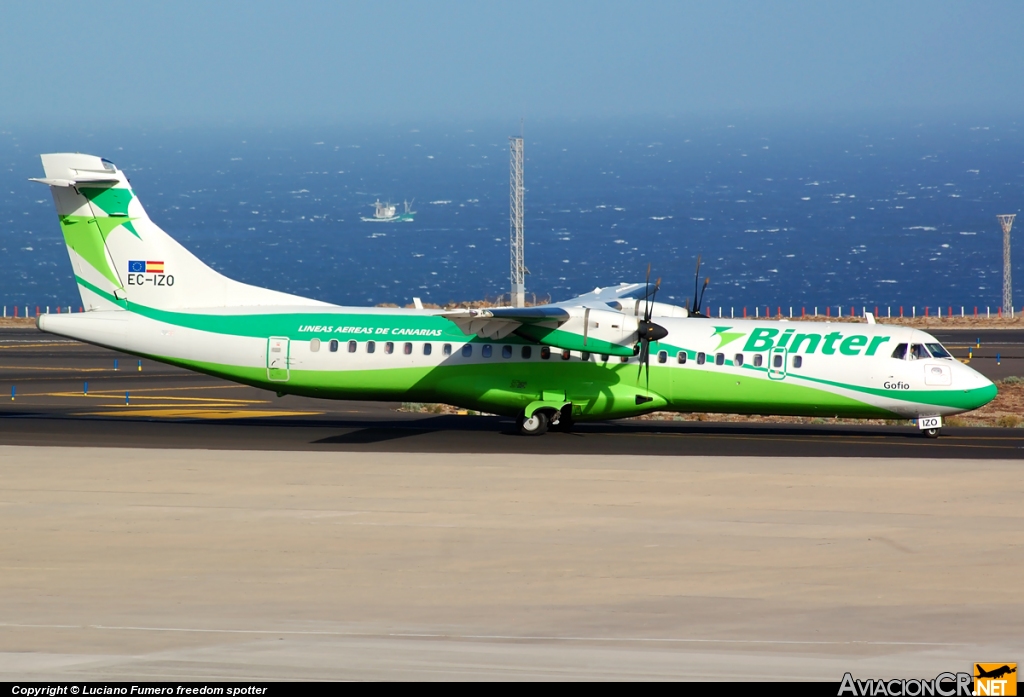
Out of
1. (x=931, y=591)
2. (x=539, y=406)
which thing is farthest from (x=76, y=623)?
(x=539, y=406)

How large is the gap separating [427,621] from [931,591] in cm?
685

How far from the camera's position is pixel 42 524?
66.9 feet

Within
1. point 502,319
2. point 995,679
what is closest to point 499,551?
point 995,679

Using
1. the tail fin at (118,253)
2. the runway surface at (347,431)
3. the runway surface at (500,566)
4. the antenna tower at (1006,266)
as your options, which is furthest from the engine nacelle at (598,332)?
the antenna tower at (1006,266)

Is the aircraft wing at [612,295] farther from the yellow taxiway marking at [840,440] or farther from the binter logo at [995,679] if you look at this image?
the binter logo at [995,679]

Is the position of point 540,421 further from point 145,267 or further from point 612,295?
point 145,267

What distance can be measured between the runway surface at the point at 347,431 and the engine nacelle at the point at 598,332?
234 centimetres

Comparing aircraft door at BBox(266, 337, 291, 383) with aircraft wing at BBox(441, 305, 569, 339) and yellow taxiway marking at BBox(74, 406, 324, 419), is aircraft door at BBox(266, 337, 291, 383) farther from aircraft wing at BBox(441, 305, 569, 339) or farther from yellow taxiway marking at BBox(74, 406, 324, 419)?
yellow taxiway marking at BBox(74, 406, 324, 419)

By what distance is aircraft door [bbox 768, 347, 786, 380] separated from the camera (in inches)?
1163

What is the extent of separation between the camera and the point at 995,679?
39.5 feet

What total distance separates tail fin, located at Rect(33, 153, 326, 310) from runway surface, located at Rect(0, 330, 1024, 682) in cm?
337

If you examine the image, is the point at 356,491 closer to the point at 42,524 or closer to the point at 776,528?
the point at 42,524

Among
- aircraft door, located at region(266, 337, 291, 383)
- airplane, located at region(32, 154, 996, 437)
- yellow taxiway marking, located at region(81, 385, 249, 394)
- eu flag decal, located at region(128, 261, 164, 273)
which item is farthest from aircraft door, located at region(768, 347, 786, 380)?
yellow taxiway marking, located at region(81, 385, 249, 394)

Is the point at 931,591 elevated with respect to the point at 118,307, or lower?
lower
